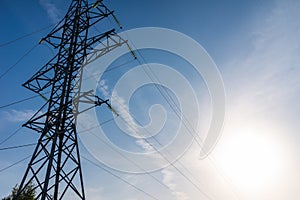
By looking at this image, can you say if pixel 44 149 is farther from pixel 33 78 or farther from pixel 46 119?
pixel 33 78

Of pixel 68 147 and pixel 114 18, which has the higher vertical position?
pixel 114 18

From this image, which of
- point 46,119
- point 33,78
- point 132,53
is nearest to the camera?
point 46,119

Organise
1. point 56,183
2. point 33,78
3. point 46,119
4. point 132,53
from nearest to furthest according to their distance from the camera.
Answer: point 56,183, point 46,119, point 33,78, point 132,53

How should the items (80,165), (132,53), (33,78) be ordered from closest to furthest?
(80,165) → (33,78) → (132,53)

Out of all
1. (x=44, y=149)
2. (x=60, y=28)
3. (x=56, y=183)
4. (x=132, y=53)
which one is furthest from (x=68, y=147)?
(x=60, y=28)

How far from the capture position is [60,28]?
1162cm

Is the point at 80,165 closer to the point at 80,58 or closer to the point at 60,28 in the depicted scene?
the point at 80,58

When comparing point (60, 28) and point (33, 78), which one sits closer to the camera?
point (33, 78)

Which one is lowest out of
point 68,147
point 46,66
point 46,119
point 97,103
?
point 68,147

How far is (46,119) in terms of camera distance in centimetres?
894

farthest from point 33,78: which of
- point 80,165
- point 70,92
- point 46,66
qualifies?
point 80,165

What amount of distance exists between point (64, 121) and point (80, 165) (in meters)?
2.02

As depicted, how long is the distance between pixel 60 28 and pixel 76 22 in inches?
40.0

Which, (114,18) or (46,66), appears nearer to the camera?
(46,66)
